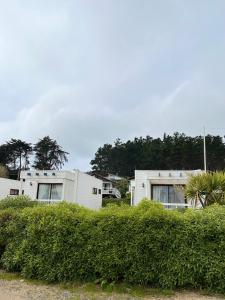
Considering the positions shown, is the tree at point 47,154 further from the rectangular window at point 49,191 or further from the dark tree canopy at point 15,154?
the rectangular window at point 49,191

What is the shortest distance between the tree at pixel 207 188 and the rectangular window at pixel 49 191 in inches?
657

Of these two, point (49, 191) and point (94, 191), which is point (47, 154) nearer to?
point (94, 191)

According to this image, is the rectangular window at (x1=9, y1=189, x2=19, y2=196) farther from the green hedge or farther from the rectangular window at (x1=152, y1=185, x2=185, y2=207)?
the green hedge

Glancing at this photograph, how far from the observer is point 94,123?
24594mm

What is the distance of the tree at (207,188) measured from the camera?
27.7 feet

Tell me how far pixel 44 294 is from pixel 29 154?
214 ft

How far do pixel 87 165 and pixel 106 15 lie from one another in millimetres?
82799

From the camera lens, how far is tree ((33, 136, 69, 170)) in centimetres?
6631

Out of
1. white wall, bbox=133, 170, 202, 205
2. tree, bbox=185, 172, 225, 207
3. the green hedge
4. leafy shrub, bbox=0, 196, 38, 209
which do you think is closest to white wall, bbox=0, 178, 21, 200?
white wall, bbox=133, 170, 202, 205

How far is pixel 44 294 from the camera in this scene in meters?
5.50

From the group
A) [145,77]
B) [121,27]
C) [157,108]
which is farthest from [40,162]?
[121,27]

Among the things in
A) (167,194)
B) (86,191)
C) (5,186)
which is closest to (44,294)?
(167,194)

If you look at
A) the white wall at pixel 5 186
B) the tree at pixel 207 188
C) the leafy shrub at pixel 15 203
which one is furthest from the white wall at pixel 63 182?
the tree at pixel 207 188

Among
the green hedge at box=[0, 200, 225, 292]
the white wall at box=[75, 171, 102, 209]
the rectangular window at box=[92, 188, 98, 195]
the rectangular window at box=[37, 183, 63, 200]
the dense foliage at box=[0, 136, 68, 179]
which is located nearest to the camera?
the green hedge at box=[0, 200, 225, 292]
